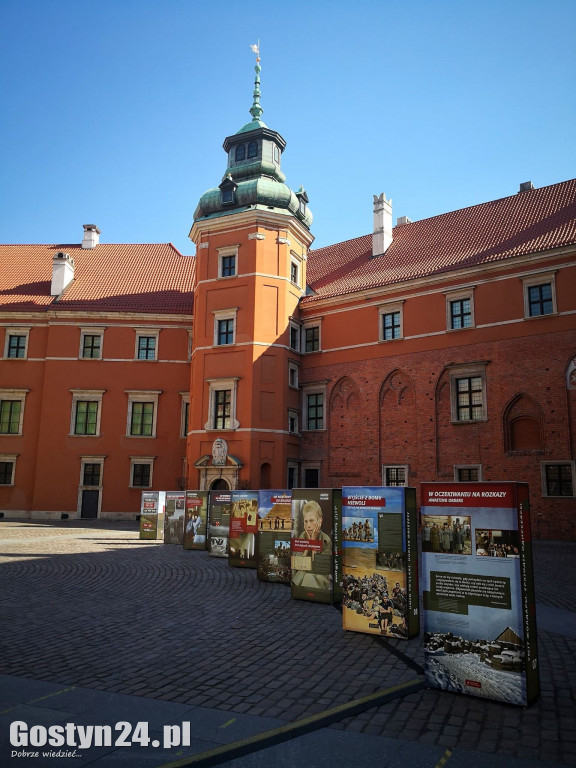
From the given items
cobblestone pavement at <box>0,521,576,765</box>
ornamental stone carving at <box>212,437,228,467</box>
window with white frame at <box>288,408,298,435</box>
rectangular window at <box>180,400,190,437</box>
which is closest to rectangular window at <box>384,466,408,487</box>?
window with white frame at <box>288,408,298,435</box>

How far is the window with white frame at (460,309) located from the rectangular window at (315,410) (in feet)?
24.9

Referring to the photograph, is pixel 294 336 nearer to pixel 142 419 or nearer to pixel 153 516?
pixel 142 419

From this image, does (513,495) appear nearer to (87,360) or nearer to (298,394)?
(298,394)

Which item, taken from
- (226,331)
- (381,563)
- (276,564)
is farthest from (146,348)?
(381,563)

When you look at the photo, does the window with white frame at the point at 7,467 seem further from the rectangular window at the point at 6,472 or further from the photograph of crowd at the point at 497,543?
the photograph of crowd at the point at 497,543

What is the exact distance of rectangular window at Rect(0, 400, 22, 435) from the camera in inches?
1314

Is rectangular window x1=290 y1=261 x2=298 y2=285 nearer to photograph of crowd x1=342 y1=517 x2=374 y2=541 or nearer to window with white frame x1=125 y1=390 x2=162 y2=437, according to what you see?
window with white frame x1=125 y1=390 x2=162 y2=437

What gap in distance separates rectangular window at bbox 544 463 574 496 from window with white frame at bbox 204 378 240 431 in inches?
548

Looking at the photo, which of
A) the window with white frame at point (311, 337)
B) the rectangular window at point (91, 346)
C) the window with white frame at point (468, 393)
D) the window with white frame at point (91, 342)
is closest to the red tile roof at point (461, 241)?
the window with white frame at point (311, 337)

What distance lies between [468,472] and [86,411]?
68.4 feet

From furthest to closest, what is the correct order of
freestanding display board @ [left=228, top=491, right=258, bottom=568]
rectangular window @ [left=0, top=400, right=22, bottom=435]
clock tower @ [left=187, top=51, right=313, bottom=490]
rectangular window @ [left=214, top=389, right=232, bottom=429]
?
1. rectangular window @ [left=0, top=400, right=22, bottom=435]
2. rectangular window @ [left=214, top=389, right=232, bottom=429]
3. clock tower @ [left=187, top=51, right=313, bottom=490]
4. freestanding display board @ [left=228, top=491, right=258, bottom=568]

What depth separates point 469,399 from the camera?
2533 cm

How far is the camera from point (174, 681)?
5.86 meters

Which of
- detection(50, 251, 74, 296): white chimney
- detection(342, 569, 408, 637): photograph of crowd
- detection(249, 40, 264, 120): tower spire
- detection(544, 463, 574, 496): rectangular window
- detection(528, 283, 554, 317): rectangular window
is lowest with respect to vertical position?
detection(342, 569, 408, 637): photograph of crowd
